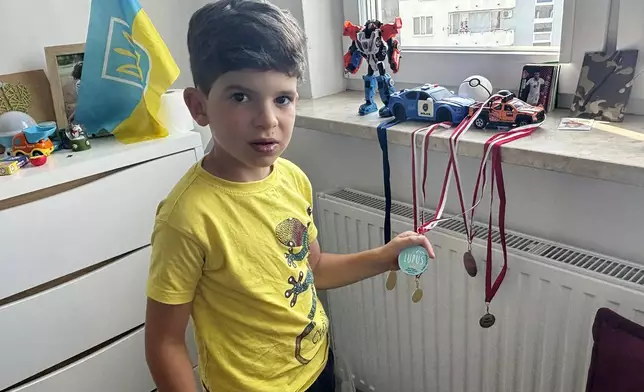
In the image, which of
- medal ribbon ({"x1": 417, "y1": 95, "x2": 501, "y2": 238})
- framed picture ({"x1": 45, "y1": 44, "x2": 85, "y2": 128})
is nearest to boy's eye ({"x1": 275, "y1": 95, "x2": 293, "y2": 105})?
medal ribbon ({"x1": 417, "y1": 95, "x2": 501, "y2": 238})

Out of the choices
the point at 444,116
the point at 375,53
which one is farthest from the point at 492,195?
the point at 375,53

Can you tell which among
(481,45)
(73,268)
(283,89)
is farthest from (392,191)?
(73,268)

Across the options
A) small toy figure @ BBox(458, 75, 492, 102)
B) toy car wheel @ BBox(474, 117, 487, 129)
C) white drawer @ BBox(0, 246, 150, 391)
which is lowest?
white drawer @ BBox(0, 246, 150, 391)

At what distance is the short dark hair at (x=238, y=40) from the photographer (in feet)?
2.53

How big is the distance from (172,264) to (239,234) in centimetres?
11

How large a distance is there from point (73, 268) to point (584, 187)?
107 centimetres

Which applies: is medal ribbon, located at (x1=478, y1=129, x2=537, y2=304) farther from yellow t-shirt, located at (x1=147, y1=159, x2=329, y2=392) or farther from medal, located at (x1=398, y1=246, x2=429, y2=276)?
yellow t-shirt, located at (x1=147, y1=159, x2=329, y2=392)

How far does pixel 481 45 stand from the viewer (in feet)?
4.33

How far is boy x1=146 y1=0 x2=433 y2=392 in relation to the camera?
0.79m

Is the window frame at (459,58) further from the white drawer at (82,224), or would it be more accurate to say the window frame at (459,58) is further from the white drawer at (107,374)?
the white drawer at (107,374)

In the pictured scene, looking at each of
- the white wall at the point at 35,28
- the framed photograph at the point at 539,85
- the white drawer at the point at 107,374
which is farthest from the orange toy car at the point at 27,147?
the framed photograph at the point at 539,85

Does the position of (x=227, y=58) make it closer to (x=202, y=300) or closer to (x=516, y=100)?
(x=202, y=300)

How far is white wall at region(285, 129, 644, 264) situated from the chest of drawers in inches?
19.6

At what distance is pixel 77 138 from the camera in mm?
1354
